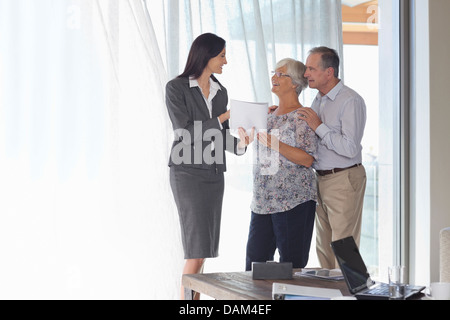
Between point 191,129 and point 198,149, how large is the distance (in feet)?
0.36

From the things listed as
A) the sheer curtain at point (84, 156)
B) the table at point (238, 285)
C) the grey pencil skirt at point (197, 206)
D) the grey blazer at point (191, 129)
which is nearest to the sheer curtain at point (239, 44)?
the sheer curtain at point (84, 156)

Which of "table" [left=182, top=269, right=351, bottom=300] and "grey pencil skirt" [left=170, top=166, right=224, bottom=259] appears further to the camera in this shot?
"grey pencil skirt" [left=170, top=166, right=224, bottom=259]

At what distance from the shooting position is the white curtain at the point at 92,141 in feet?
10.5

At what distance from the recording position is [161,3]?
136 inches

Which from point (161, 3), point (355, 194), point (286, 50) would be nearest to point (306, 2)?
point (286, 50)

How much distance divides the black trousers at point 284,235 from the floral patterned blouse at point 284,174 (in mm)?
44

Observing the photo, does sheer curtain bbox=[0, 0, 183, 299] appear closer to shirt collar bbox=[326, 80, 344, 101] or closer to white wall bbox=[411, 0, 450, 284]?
shirt collar bbox=[326, 80, 344, 101]

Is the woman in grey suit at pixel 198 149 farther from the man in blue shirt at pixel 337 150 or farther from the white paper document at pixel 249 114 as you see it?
the man in blue shirt at pixel 337 150

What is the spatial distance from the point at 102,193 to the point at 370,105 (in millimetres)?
1928

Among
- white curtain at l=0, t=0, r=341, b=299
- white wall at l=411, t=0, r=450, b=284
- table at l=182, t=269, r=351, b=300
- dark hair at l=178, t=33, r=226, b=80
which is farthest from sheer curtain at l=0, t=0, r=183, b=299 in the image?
Answer: white wall at l=411, t=0, r=450, b=284

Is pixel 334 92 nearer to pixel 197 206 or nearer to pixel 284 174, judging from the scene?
pixel 284 174

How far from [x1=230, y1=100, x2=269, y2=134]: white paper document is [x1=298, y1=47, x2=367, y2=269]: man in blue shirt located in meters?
Result: 0.30

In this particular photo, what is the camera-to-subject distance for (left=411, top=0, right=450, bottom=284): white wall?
12.7ft

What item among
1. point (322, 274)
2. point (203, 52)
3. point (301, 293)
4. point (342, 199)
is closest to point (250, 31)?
point (203, 52)
